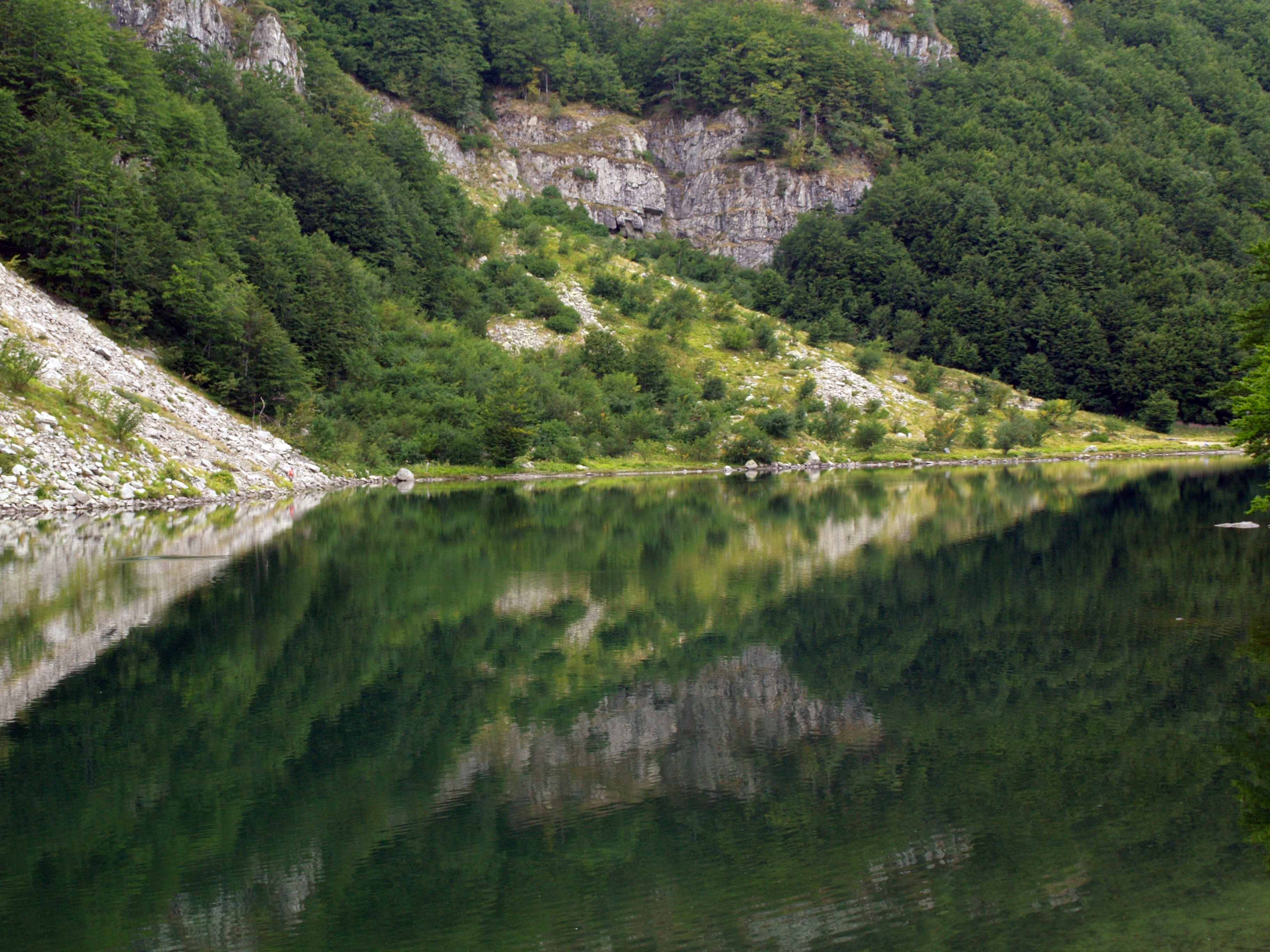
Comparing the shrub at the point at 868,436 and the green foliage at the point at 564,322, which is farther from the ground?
the green foliage at the point at 564,322

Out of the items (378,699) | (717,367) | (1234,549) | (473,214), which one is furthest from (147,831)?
(473,214)

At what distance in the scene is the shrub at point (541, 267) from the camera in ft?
321

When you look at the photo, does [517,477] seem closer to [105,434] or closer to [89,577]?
[105,434]

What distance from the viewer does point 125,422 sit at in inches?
1689

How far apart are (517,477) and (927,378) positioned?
52076mm

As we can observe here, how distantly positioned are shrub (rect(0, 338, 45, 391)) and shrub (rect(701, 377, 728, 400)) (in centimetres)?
5362

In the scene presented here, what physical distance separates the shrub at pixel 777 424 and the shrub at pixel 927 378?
23958mm

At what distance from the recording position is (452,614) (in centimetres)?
2089

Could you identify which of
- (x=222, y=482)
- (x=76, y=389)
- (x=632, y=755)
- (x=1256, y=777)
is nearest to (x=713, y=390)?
(x=222, y=482)

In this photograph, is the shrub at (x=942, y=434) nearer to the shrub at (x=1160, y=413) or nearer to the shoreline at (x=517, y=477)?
the shoreline at (x=517, y=477)

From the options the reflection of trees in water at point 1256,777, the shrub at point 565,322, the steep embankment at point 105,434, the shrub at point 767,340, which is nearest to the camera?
the reflection of trees in water at point 1256,777

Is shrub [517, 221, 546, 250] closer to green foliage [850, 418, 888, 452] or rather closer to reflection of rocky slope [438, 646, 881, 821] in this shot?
green foliage [850, 418, 888, 452]

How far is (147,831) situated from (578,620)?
36.8ft

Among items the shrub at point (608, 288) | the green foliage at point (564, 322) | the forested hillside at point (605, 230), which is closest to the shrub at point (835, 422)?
the forested hillside at point (605, 230)
